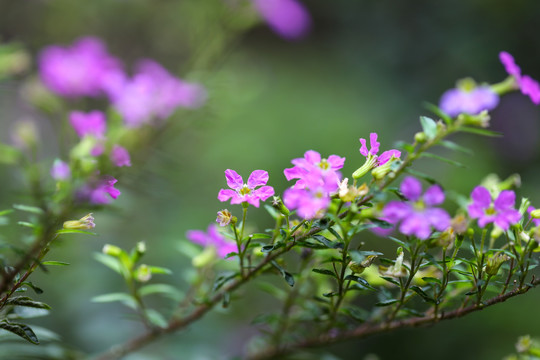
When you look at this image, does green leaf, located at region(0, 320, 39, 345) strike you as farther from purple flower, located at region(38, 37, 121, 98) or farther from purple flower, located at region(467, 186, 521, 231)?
purple flower, located at region(38, 37, 121, 98)

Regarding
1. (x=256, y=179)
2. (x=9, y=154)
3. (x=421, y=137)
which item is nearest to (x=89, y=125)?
(x=9, y=154)

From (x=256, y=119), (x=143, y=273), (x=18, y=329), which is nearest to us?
(x=18, y=329)

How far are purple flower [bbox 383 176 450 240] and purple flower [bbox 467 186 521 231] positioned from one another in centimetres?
3

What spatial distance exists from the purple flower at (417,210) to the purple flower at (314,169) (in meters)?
0.06

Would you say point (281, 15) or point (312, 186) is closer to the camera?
point (312, 186)

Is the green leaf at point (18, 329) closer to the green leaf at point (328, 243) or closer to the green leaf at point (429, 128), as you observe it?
the green leaf at point (328, 243)

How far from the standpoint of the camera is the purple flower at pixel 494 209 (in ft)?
1.53

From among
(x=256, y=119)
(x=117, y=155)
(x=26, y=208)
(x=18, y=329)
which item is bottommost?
(x=18, y=329)

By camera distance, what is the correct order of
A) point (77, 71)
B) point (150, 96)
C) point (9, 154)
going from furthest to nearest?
1. point (77, 71)
2. point (150, 96)
3. point (9, 154)

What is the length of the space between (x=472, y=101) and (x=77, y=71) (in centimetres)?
96

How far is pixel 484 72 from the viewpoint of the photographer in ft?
6.46

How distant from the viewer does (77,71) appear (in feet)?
4.05

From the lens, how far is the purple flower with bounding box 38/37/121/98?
119 centimetres

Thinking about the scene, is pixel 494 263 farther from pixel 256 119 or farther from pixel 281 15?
pixel 256 119
